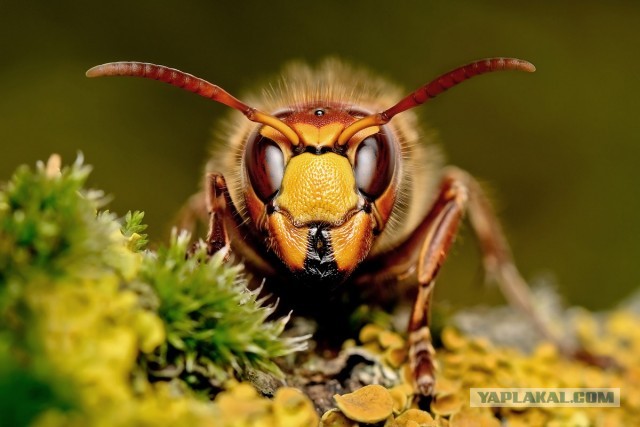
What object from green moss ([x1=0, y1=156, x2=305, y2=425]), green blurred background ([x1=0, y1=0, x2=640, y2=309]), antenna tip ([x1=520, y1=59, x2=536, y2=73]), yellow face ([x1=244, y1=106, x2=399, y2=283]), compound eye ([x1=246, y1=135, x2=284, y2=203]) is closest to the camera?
green moss ([x1=0, y1=156, x2=305, y2=425])

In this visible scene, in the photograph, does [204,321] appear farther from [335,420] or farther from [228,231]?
[228,231]

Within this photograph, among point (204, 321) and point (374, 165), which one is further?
point (374, 165)

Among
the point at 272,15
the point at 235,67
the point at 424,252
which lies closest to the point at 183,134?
the point at 235,67

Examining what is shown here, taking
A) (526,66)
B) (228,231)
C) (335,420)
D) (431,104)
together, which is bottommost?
(335,420)

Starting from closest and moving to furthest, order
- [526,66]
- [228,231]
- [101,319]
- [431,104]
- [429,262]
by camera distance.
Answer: [101,319] → [526,66] → [228,231] → [429,262] → [431,104]

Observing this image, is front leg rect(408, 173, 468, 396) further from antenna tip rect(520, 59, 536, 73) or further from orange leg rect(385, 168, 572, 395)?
antenna tip rect(520, 59, 536, 73)

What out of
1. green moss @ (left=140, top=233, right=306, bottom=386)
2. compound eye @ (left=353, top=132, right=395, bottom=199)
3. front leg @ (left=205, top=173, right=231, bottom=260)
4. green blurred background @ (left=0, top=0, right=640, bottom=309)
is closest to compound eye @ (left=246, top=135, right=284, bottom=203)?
front leg @ (left=205, top=173, right=231, bottom=260)

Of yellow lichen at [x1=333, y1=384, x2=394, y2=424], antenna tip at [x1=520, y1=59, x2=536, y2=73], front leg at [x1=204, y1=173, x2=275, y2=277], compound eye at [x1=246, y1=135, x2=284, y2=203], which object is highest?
antenna tip at [x1=520, y1=59, x2=536, y2=73]

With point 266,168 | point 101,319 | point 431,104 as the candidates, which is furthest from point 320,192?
point 431,104
